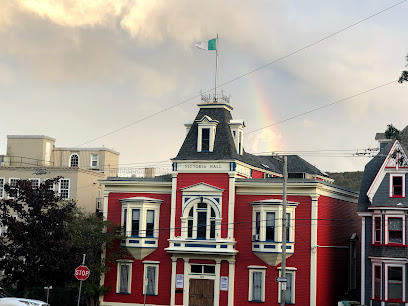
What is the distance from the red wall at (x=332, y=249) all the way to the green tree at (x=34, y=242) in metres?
18.1

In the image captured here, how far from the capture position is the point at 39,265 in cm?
4175

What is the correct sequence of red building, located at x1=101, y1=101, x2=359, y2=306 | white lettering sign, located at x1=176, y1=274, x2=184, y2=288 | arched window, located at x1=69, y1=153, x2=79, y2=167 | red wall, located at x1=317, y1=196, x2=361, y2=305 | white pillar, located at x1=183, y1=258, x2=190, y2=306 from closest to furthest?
red building, located at x1=101, y1=101, x2=359, y2=306
red wall, located at x1=317, y1=196, x2=361, y2=305
white pillar, located at x1=183, y1=258, x2=190, y2=306
white lettering sign, located at x1=176, y1=274, x2=184, y2=288
arched window, located at x1=69, y1=153, x2=79, y2=167

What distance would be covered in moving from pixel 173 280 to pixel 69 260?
9563mm

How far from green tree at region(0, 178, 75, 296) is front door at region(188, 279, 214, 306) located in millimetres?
10616

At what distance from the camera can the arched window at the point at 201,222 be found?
48312 mm

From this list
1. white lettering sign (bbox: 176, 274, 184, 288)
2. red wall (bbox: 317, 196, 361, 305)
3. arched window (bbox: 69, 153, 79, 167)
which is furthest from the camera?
arched window (bbox: 69, 153, 79, 167)

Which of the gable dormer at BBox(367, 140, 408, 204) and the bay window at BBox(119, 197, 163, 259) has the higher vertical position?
the gable dormer at BBox(367, 140, 408, 204)

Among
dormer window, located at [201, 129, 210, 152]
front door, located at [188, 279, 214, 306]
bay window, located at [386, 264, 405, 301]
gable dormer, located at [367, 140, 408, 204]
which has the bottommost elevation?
front door, located at [188, 279, 214, 306]

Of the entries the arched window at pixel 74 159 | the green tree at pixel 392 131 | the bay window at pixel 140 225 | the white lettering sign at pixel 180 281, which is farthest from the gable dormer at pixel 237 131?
the arched window at pixel 74 159

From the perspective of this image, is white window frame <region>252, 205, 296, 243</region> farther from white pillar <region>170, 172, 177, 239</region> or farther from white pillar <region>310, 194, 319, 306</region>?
white pillar <region>170, 172, 177, 239</region>

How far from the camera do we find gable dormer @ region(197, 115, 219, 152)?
49.6 metres

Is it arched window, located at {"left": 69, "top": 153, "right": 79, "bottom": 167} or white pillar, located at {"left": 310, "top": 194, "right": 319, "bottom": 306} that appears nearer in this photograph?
white pillar, located at {"left": 310, "top": 194, "right": 319, "bottom": 306}

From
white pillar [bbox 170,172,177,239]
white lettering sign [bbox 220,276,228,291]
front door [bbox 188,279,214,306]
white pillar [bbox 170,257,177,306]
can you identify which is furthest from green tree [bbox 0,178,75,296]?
white lettering sign [bbox 220,276,228,291]

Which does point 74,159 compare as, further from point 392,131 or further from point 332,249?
point 392,131
